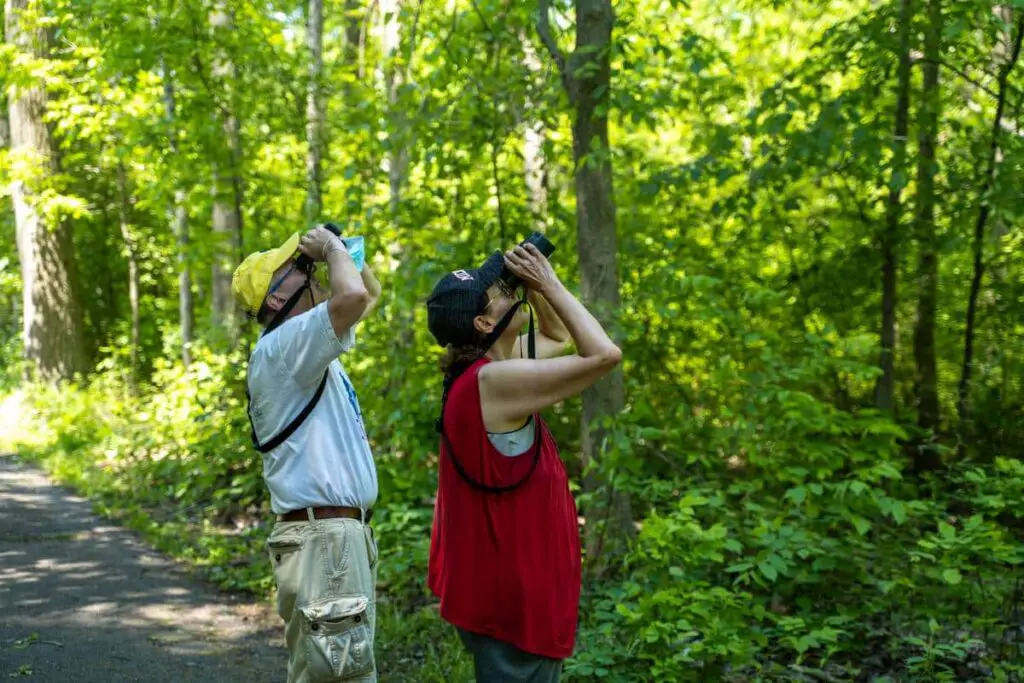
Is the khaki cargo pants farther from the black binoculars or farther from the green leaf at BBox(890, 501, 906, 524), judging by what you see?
the green leaf at BBox(890, 501, 906, 524)

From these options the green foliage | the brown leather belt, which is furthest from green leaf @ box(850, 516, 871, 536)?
the brown leather belt

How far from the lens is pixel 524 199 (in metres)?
6.84

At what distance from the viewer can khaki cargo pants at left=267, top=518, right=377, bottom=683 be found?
9.70ft

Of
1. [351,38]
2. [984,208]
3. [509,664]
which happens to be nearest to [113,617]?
[509,664]

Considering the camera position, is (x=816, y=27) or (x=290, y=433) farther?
(x=816, y=27)

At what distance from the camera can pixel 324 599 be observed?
2.99 meters

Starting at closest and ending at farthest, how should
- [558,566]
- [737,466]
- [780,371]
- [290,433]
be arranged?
1. [558,566]
2. [290,433]
3. [780,371]
4. [737,466]

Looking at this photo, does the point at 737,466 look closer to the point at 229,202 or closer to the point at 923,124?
the point at 923,124

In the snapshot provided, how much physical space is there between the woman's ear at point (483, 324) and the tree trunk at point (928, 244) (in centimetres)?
470

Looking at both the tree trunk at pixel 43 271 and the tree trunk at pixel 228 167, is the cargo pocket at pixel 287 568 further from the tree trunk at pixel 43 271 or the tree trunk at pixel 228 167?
the tree trunk at pixel 43 271

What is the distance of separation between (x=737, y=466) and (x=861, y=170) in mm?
2578

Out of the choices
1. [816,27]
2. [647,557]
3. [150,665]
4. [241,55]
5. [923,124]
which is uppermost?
[816,27]

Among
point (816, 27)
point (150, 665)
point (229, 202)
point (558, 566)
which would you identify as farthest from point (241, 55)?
point (816, 27)

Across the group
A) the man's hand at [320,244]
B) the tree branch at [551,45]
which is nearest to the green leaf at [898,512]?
the man's hand at [320,244]
